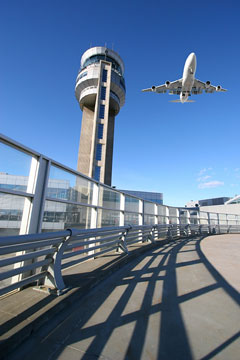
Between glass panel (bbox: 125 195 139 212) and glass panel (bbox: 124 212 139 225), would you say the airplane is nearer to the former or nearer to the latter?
glass panel (bbox: 125 195 139 212)

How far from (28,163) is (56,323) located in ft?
6.90

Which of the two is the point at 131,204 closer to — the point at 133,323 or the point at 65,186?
the point at 65,186

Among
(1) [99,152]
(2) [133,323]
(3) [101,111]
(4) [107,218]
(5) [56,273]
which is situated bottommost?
(2) [133,323]

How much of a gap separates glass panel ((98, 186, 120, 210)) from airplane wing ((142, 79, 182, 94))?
2589 centimetres

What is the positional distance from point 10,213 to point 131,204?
481 cm

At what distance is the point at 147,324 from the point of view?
1796 mm

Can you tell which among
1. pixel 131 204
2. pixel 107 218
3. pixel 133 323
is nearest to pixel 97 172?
pixel 131 204

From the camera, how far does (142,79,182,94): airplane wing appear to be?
25.5 metres

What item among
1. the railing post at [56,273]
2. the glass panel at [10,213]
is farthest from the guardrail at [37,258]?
the glass panel at [10,213]

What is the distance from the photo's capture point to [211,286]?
2805 millimetres

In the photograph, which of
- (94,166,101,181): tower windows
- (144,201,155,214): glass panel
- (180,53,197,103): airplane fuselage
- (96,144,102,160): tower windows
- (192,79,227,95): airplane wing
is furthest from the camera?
(96,144,102,160): tower windows

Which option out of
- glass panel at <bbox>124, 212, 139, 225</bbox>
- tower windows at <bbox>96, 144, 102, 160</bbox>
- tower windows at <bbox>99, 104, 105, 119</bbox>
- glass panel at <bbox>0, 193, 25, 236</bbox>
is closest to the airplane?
tower windows at <bbox>99, 104, 105, 119</bbox>

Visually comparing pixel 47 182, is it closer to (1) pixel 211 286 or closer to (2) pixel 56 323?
(2) pixel 56 323

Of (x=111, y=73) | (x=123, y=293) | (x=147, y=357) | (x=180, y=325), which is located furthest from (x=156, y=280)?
(x=111, y=73)
